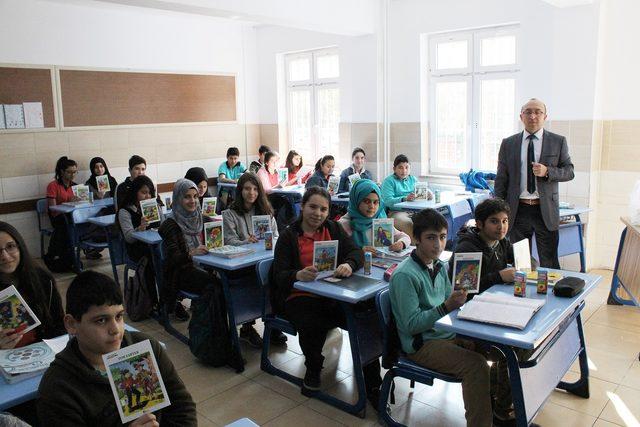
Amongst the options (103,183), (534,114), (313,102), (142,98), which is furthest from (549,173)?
(142,98)

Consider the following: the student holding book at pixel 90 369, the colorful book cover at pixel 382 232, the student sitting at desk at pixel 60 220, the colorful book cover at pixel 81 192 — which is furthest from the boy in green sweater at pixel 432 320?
the colorful book cover at pixel 81 192

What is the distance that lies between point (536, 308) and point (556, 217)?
2.01 meters

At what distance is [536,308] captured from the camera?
8.68ft

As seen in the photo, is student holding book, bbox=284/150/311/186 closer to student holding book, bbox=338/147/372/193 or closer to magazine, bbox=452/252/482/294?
student holding book, bbox=338/147/372/193

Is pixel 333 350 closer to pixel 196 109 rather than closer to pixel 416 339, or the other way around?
pixel 416 339

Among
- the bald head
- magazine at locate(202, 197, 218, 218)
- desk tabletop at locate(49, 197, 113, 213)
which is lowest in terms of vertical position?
desk tabletop at locate(49, 197, 113, 213)

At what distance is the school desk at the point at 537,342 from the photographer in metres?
2.45

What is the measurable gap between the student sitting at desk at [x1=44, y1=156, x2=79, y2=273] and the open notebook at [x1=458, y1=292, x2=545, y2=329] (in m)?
5.36

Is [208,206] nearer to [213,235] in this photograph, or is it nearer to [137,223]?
[137,223]

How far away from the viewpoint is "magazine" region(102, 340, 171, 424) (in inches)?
68.2

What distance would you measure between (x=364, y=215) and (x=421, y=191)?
2.66 metres

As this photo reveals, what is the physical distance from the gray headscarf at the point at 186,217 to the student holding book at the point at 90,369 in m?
2.62

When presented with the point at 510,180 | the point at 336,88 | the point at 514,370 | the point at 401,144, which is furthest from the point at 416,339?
the point at 336,88

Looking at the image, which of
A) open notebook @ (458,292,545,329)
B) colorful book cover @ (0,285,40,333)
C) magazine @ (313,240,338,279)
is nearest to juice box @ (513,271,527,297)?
open notebook @ (458,292,545,329)
